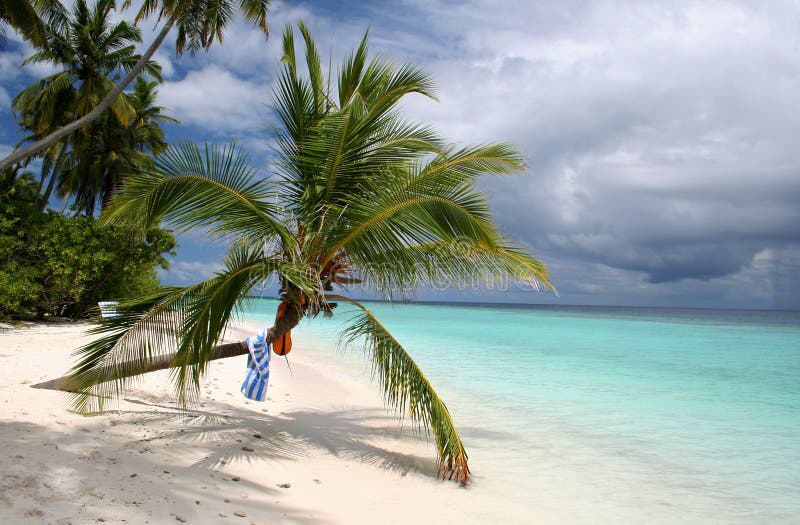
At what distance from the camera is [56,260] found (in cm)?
Result: 1221

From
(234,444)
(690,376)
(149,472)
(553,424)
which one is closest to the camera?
(149,472)

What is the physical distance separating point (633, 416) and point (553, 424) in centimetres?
166

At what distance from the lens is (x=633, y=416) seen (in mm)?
7926

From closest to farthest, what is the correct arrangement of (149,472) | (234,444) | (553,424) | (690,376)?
(149,472), (234,444), (553,424), (690,376)

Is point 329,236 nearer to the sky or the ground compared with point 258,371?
nearer to the sky

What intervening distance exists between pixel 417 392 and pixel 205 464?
1855 mm

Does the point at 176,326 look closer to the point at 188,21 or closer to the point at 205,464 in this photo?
the point at 205,464

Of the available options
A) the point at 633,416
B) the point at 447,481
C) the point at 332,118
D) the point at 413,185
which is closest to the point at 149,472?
the point at 447,481

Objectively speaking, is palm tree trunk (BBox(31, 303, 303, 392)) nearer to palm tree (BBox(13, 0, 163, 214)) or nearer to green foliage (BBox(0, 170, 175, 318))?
green foliage (BBox(0, 170, 175, 318))

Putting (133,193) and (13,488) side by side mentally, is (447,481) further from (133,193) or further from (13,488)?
(133,193)

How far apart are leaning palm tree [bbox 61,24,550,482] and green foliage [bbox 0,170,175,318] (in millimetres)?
6676

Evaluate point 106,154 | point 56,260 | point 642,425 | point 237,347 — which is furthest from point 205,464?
point 106,154

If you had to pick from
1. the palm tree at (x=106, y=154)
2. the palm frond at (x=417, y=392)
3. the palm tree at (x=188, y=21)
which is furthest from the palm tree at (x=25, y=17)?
the palm tree at (x=106, y=154)

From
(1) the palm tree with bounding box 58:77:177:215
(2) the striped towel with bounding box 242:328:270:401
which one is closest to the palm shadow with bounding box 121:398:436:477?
(2) the striped towel with bounding box 242:328:270:401
